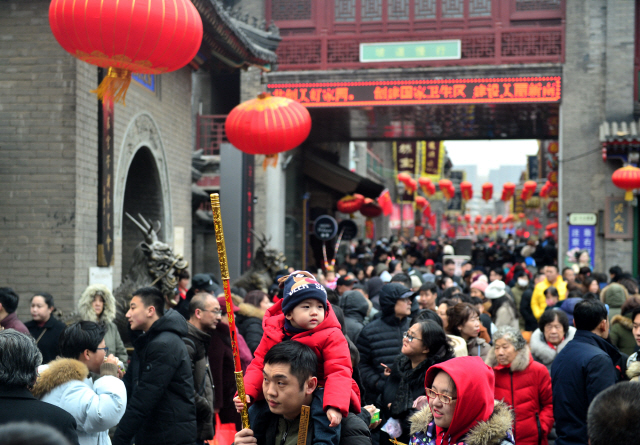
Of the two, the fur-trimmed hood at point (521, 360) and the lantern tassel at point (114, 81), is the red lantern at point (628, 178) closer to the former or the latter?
the fur-trimmed hood at point (521, 360)

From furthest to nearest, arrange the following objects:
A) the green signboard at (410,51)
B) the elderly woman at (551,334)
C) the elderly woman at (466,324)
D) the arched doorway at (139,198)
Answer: the green signboard at (410,51) → the arched doorway at (139,198) → the elderly woman at (551,334) → the elderly woman at (466,324)

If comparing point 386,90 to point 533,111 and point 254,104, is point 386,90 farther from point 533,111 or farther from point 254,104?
point 254,104

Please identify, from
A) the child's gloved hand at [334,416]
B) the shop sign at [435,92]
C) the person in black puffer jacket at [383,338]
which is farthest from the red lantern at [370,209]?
the child's gloved hand at [334,416]

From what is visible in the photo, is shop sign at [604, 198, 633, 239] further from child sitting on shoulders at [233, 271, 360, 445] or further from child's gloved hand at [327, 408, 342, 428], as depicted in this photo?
child's gloved hand at [327, 408, 342, 428]

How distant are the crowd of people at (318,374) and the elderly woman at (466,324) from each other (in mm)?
11

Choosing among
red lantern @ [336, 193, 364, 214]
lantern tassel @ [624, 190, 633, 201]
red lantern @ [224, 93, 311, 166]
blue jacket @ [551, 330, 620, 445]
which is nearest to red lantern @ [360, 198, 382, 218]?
red lantern @ [336, 193, 364, 214]

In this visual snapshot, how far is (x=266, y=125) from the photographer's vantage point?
329 inches

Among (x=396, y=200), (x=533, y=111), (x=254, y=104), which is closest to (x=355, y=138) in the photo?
(x=533, y=111)

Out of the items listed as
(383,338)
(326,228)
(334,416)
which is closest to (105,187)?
(383,338)

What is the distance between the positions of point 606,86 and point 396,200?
29.5m

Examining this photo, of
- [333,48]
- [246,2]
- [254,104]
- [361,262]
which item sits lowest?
[361,262]

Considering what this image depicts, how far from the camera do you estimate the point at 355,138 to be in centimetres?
2141

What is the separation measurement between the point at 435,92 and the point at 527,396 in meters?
12.1

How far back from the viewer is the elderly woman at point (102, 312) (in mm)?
6066
